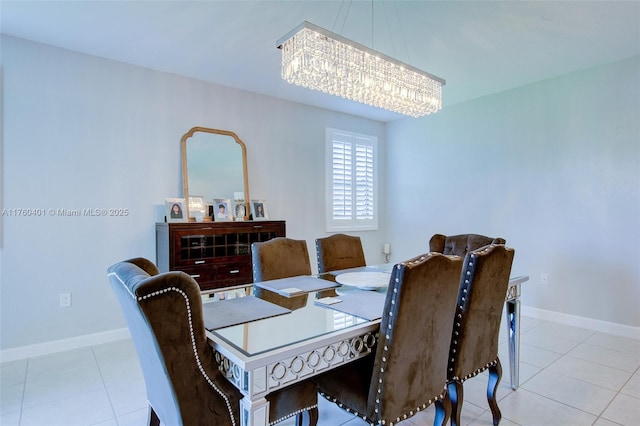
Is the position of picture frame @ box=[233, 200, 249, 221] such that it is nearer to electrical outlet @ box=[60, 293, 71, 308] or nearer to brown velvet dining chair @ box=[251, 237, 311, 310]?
brown velvet dining chair @ box=[251, 237, 311, 310]

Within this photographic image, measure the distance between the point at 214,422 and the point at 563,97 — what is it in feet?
14.0

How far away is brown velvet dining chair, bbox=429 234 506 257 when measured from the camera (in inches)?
112

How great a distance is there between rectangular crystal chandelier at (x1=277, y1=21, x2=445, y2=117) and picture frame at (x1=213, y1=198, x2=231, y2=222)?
1.81 meters

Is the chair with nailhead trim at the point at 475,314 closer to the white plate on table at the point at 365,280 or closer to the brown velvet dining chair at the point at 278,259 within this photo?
the white plate on table at the point at 365,280

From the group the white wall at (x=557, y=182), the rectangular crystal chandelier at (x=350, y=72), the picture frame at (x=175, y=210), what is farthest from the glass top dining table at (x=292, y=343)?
the white wall at (x=557, y=182)

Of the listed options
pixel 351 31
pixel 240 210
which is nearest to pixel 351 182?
pixel 240 210

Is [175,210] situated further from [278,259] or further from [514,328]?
[514,328]

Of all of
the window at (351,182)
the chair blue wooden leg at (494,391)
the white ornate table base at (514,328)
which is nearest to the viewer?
the chair blue wooden leg at (494,391)

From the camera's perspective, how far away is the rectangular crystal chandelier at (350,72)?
1998 mm

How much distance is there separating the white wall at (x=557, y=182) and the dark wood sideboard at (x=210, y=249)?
8.67 feet

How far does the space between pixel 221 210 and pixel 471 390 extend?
2733 mm

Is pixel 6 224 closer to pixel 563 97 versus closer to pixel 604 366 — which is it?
pixel 604 366

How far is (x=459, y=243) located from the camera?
300cm

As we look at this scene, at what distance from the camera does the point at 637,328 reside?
10.4 ft
